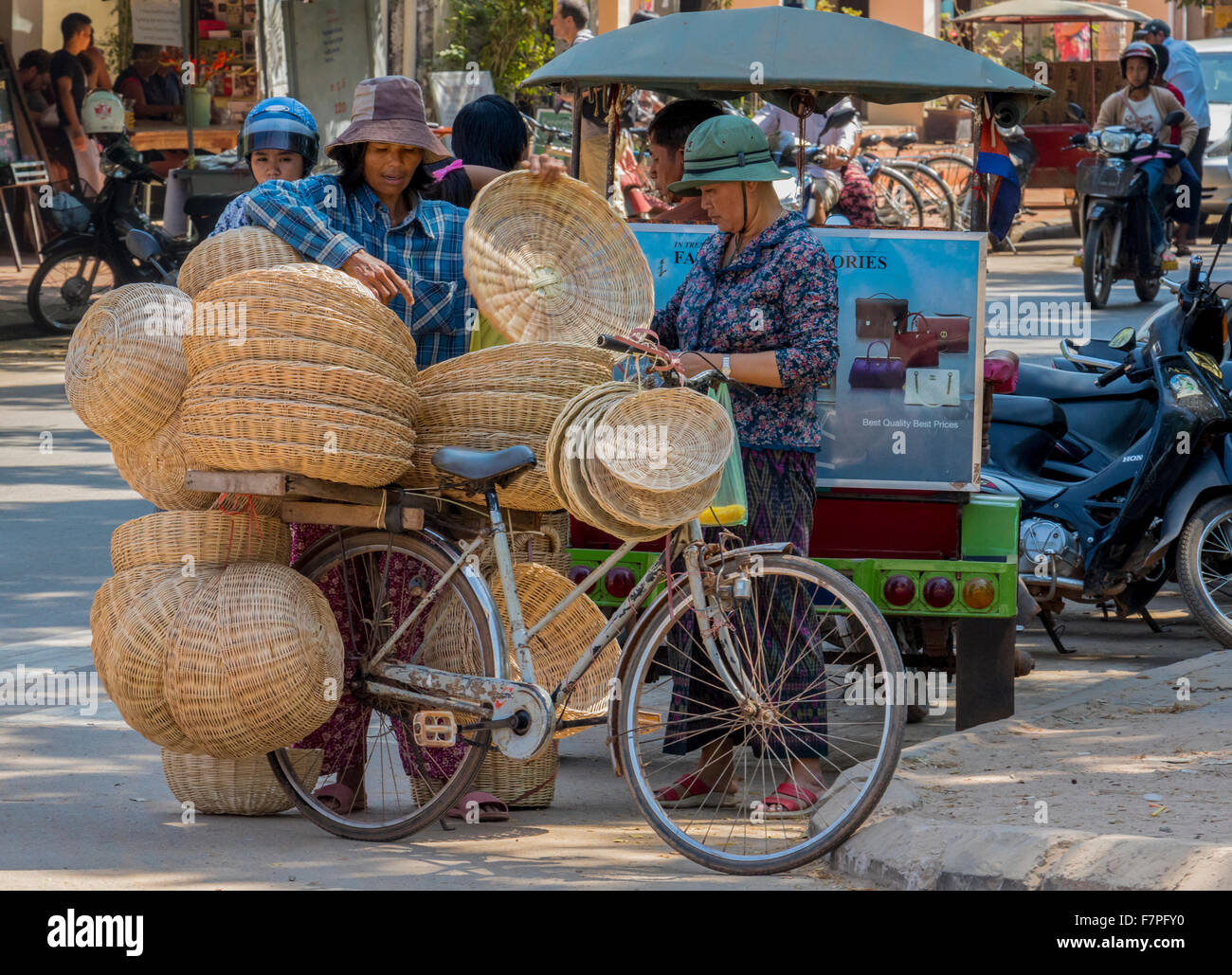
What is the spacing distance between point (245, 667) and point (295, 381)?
→ 718 mm

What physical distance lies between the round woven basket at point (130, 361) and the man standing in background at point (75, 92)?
13.2 meters

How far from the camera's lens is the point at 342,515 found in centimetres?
456

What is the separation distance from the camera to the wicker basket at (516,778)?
16.5 ft

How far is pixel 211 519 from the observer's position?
14.9 ft

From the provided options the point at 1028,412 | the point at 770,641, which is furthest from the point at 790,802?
the point at 1028,412

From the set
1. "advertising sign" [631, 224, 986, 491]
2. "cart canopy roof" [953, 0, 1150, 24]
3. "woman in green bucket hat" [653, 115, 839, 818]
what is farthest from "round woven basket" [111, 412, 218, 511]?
"cart canopy roof" [953, 0, 1150, 24]

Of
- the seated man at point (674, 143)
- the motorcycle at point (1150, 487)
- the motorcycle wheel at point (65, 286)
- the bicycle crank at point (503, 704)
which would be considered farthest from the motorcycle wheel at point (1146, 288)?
the bicycle crank at point (503, 704)

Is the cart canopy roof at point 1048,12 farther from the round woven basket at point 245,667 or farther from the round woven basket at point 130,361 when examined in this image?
the round woven basket at point 245,667

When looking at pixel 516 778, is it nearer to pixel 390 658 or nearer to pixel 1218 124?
pixel 390 658

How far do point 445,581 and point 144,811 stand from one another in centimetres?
117

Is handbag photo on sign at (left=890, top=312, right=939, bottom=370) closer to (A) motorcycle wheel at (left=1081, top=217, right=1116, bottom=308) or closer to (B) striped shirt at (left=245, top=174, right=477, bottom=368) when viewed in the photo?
(B) striped shirt at (left=245, top=174, right=477, bottom=368)

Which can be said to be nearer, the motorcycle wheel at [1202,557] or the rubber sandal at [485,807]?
the rubber sandal at [485,807]

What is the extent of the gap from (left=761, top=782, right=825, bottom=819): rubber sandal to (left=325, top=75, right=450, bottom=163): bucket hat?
2.06 m

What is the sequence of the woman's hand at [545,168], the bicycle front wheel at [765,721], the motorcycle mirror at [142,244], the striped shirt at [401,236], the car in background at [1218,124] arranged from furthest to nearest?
the car in background at [1218,124] < the motorcycle mirror at [142,244] < the woman's hand at [545,168] < the striped shirt at [401,236] < the bicycle front wheel at [765,721]
